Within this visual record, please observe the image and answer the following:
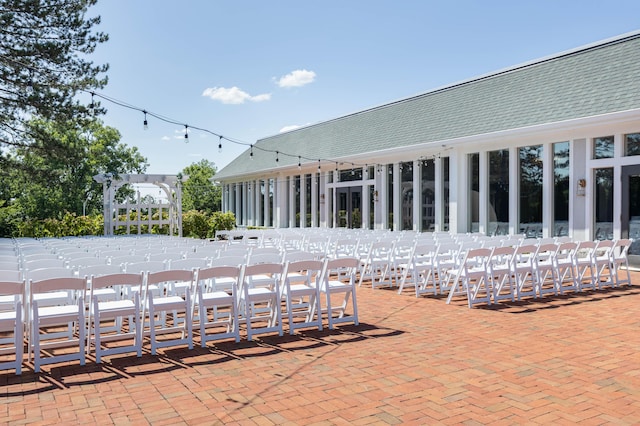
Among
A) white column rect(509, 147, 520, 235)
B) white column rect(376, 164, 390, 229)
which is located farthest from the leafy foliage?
white column rect(509, 147, 520, 235)

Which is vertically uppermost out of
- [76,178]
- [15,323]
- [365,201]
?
[76,178]

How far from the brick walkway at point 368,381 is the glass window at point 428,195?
11.5m

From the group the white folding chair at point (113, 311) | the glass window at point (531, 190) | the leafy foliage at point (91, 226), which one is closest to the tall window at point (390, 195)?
the glass window at point (531, 190)

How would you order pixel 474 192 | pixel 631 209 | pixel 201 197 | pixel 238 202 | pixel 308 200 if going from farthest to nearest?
pixel 201 197 → pixel 238 202 → pixel 308 200 → pixel 474 192 → pixel 631 209

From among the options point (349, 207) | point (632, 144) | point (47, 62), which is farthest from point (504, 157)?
point (47, 62)

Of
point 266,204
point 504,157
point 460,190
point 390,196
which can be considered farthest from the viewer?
point 266,204

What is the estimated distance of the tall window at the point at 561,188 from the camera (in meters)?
14.1

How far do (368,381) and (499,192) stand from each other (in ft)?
40.3

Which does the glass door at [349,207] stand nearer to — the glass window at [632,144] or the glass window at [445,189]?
the glass window at [445,189]

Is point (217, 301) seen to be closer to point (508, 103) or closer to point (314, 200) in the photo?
point (508, 103)

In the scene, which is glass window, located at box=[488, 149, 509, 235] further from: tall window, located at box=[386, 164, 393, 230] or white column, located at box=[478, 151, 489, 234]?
tall window, located at box=[386, 164, 393, 230]

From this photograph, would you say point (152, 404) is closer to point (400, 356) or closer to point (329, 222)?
point (400, 356)

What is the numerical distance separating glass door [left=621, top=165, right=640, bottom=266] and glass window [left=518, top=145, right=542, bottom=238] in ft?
7.60

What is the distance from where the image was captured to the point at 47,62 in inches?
687
